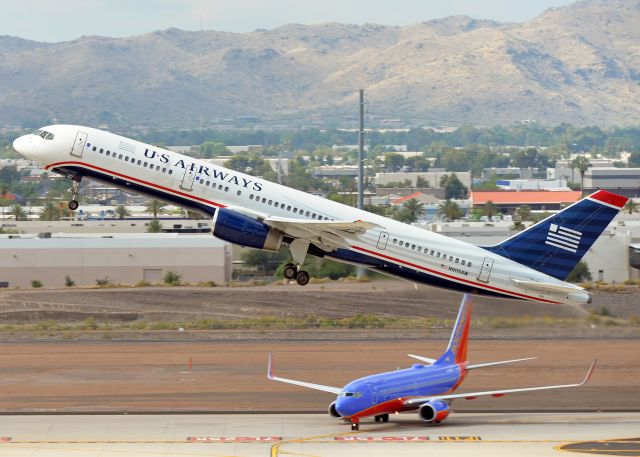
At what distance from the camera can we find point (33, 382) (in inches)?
3167

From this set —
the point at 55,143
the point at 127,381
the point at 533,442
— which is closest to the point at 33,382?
the point at 127,381

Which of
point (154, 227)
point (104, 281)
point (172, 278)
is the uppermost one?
point (154, 227)

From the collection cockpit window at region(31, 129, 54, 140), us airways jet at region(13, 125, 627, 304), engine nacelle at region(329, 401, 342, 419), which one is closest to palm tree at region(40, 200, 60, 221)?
cockpit window at region(31, 129, 54, 140)

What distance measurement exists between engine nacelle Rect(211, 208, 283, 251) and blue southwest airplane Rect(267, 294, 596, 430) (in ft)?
32.2

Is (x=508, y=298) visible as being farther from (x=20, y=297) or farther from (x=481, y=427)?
(x=20, y=297)

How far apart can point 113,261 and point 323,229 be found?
227ft

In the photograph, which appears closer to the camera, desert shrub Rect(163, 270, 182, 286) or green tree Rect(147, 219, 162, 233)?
desert shrub Rect(163, 270, 182, 286)

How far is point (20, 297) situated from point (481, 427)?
56467mm

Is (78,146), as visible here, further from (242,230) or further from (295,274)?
(295,274)

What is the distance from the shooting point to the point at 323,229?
64500 millimetres

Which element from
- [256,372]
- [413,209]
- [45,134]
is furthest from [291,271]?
[413,209]

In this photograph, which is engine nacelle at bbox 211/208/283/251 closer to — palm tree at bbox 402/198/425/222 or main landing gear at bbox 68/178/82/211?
main landing gear at bbox 68/178/82/211

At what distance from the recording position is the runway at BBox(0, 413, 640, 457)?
2458 inches

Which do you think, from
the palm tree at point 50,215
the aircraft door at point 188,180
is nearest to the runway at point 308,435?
the aircraft door at point 188,180
